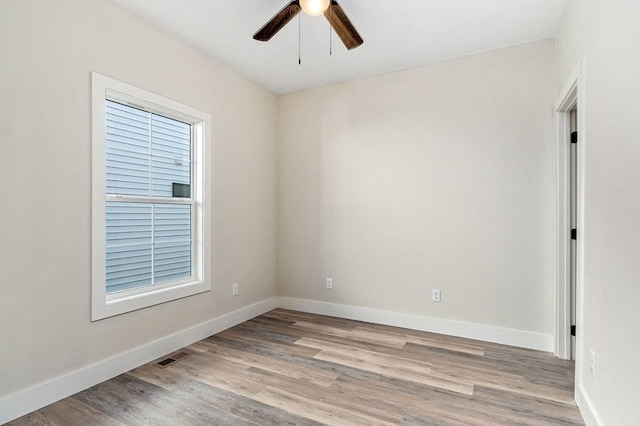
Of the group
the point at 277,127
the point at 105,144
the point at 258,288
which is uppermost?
the point at 277,127

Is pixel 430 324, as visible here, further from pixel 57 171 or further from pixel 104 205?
Result: pixel 57 171

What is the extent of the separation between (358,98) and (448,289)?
7.59 ft

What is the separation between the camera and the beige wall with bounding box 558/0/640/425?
138 centimetres

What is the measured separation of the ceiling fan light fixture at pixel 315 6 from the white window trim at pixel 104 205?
58.7 inches

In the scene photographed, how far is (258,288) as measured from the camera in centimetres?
405

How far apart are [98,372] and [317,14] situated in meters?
2.89

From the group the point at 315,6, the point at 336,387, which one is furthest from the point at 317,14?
the point at 336,387

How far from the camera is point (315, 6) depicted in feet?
6.84

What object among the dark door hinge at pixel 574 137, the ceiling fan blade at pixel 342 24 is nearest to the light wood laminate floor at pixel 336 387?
the dark door hinge at pixel 574 137

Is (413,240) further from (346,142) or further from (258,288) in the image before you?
(258,288)

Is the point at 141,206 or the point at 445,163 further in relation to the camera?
the point at 445,163

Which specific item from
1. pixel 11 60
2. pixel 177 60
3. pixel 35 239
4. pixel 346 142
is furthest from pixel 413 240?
pixel 11 60

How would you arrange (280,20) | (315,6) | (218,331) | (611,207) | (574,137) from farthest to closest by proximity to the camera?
1. (218,331)
2. (574,137)
3. (280,20)
4. (315,6)
5. (611,207)

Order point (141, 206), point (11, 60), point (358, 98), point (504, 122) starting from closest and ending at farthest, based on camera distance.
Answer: point (11, 60)
point (141, 206)
point (504, 122)
point (358, 98)
